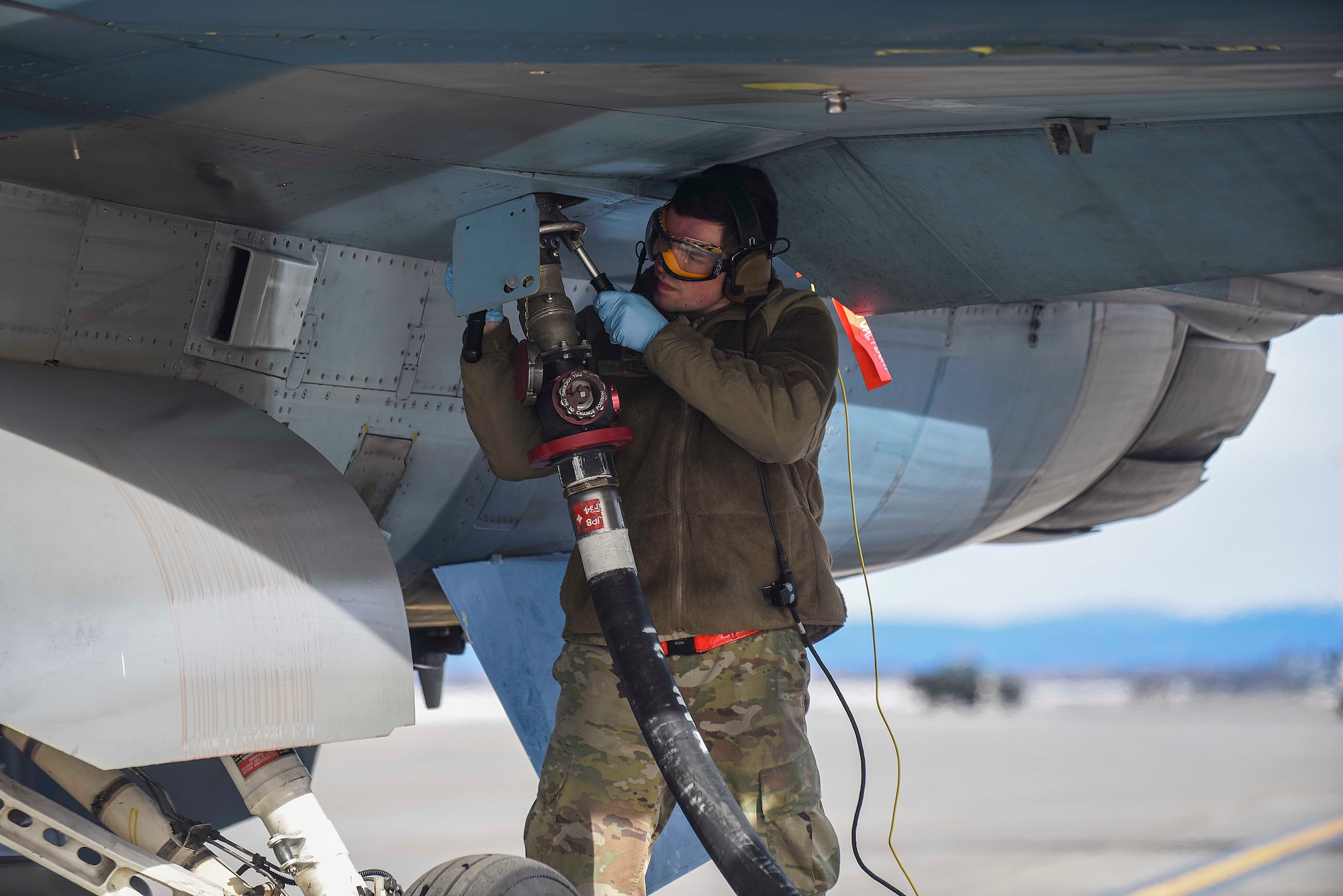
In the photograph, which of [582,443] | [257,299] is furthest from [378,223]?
[582,443]

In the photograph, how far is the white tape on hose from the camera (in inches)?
93.3

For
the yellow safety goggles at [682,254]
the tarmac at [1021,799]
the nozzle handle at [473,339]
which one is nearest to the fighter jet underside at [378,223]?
the yellow safety goggles at [682,254]

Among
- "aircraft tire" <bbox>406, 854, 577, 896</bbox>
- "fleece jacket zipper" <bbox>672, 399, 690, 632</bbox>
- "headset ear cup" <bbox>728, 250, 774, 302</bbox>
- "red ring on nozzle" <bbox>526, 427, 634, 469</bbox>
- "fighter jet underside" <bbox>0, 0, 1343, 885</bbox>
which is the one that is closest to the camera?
"fighter jet underside" <bbox>0, 0, 1343, 885</bbox>

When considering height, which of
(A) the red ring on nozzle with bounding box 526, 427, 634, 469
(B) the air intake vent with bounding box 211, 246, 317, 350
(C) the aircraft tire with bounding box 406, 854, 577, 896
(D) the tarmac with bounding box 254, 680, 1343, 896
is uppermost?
(B) the air intake vent with bounding box 211, 246, 317, 350

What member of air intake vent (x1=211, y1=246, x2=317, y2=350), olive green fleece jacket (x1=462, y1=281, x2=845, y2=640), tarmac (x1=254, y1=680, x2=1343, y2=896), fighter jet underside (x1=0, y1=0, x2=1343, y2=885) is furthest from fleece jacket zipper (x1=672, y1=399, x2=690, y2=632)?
tarmac (x1=254, y1=680, x2=1343, y2=896)

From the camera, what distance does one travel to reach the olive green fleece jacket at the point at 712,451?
8.23 ft

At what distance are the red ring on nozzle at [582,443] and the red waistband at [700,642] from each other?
1.45ft

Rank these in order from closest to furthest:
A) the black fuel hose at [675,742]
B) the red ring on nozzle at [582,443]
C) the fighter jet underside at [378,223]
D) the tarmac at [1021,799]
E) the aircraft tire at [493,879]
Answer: the fighter jet underside at [378,223] < the black fuel hose at [675,742] < the aircraft tire at [493,879] < the red ring on nozzle at [582,443] < the tarmac at [1021,799]

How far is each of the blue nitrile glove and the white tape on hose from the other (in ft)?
1.38

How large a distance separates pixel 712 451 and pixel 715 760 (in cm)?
66

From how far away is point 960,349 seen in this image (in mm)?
4609

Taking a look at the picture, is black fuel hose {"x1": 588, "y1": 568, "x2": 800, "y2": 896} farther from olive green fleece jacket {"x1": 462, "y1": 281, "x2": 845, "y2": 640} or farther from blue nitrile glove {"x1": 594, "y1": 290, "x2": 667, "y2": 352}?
blue nitrile glove {"x1": 594, "y1": 290, "x2": 667, "y2": 352}

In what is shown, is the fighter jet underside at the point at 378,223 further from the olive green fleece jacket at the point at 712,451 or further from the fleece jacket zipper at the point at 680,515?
the fleece jacket zipper at the point at 680,515

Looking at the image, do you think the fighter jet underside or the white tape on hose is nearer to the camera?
the fighter jet underside
